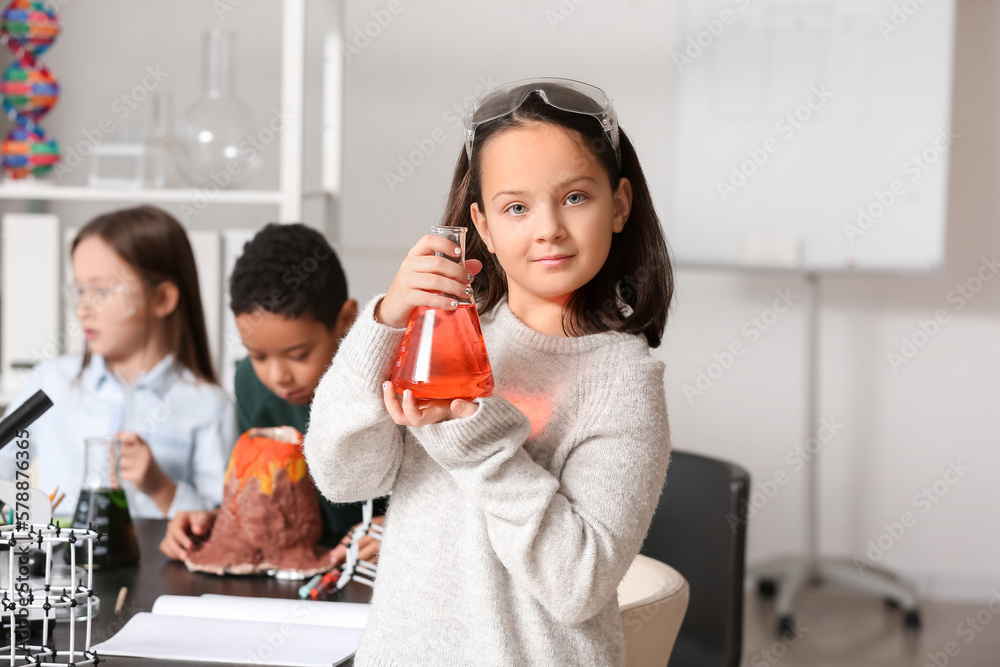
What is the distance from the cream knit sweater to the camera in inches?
29.7

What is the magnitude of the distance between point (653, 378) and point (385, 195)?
226 centimetres

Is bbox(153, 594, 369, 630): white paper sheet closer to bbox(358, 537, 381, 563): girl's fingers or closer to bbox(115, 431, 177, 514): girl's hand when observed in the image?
bbox(358, 537, 381, 563): girl's fingers

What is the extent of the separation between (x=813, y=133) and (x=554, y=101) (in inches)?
90.6

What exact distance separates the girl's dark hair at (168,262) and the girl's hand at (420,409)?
1.23m

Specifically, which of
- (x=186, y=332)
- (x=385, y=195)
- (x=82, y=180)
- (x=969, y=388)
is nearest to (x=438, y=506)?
(x=186, y=332)

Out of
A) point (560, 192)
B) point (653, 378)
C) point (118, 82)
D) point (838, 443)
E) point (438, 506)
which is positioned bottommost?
point (838, 443)

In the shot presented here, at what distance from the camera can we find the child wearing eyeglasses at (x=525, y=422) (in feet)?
2.48

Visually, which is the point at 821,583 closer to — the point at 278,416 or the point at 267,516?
the point at 278,416

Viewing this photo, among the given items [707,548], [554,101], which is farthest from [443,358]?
[707,548]

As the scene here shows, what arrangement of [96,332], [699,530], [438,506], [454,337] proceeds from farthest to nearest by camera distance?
[96,332]
[699,530]
[438,506]
[454,337]

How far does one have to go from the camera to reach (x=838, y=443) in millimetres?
3182

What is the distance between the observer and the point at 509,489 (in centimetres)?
75

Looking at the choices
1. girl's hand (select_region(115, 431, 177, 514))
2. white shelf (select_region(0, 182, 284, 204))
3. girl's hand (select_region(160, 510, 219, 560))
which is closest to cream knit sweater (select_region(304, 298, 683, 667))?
girl's hand (select_region(160, 510, 219, 560))

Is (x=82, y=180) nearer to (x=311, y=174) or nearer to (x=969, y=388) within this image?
(x=311, y=174)
